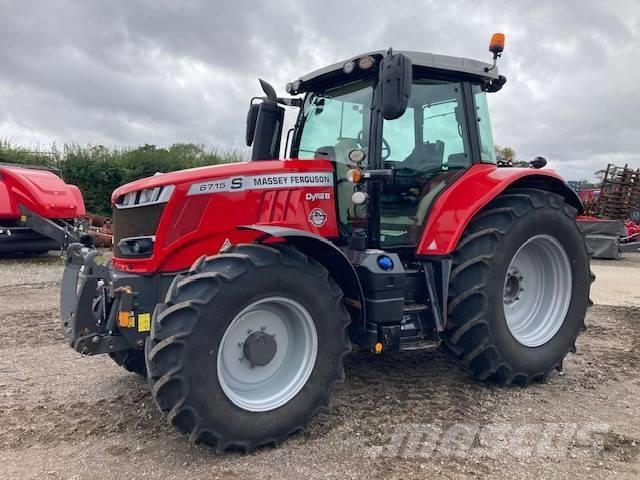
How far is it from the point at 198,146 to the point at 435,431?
20.1 m

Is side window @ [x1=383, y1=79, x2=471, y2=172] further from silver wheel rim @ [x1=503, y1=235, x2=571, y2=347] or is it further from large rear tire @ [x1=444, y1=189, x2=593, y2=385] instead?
silver wheel rim @ [x1=503, y1=235, x2=571, y2=347]

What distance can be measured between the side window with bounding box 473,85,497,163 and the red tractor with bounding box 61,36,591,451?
0.02 metres

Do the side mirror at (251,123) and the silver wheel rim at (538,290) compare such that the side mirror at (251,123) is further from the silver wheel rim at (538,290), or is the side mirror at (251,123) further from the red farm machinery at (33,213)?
the red farm machinery at (33,213)

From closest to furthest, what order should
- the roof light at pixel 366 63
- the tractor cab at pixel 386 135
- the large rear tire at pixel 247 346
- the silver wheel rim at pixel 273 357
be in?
1. the large rear tire at pixel 247 346
2. the silver wheel rim at pixel 273 357
3. the roof light at pixel 366 63
4. the tractor cab at pixel 386 135

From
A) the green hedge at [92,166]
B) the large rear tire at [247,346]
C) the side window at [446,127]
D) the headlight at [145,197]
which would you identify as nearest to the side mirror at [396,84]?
the side window at [446,127]

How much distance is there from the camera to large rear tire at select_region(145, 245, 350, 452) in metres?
2.71

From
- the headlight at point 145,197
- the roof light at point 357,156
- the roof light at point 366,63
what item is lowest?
the headlight at point 145,197

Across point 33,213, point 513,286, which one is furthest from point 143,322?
point 33,213

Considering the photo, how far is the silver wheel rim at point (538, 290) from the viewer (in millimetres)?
4230

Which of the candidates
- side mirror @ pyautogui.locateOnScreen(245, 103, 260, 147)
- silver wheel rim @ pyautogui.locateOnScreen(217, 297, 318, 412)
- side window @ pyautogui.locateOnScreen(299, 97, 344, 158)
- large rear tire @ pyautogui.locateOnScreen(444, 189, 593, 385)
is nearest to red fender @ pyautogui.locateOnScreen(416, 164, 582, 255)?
large rear tire @ pyautogui.locateOnScreen(444, 189, 593, 385)

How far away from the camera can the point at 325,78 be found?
4.12m

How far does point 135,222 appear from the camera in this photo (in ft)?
11.7

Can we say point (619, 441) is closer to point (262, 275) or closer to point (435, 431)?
point (435, 431)

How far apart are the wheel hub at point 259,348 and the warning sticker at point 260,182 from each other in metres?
0.93
